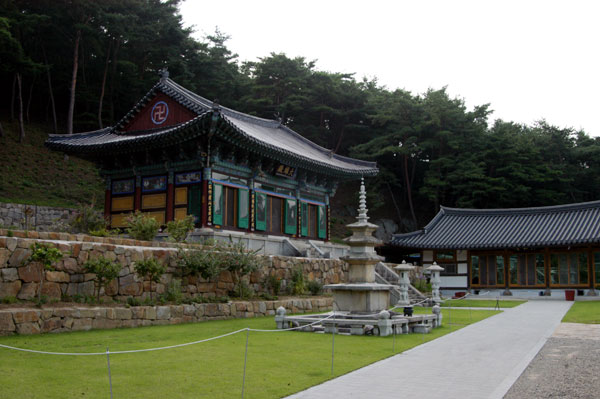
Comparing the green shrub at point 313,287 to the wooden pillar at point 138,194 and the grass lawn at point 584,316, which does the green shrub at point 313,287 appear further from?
the wooden pillar at point 138,194

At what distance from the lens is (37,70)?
37.4 meters

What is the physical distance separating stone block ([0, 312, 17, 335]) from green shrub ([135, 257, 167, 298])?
13.1 ft

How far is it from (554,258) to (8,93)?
4374 centimetres

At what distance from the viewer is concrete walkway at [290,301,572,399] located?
7.55 m

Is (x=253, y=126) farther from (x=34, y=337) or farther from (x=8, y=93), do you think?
(x=8, y=93)

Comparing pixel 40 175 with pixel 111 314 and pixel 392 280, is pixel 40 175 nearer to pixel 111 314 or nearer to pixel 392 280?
pixel 392 280

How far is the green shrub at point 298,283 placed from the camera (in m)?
21.0

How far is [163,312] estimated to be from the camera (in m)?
14.4

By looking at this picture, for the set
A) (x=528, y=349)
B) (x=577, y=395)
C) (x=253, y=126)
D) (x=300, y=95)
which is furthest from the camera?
(x=300, y=95)

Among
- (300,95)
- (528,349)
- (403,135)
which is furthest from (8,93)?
(528,349)

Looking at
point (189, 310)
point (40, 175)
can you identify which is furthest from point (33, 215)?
point (189, 310)

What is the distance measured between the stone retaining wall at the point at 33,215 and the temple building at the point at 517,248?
20.6m

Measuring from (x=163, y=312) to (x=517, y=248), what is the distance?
25.3m

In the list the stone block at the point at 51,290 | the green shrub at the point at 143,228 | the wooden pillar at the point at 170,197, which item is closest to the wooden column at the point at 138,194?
the wooden pillar at the point at 170,197
